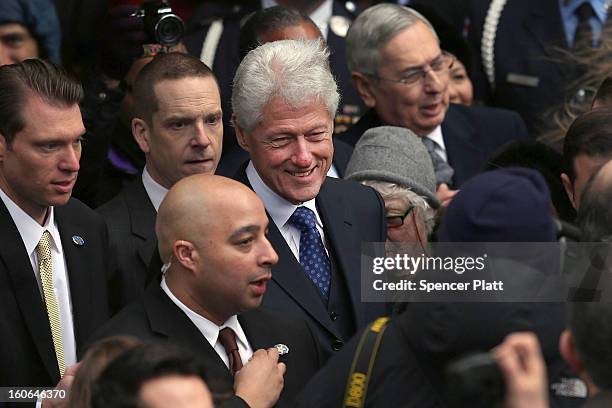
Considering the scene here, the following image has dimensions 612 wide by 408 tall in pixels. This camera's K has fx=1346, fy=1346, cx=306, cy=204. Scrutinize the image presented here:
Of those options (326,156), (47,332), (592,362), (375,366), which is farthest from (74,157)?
(592,362)

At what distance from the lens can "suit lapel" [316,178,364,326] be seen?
5.44m

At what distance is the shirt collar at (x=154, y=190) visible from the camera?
19.0 ft

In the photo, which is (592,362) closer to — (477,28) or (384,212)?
(384,212)

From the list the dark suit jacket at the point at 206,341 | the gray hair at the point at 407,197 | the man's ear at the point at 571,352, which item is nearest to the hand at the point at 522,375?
the man's ear at the point at 571,352

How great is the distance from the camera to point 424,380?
150 inches

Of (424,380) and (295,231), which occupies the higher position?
(424,380)

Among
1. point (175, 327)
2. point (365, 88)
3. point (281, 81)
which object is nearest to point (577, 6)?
point (365, 88)

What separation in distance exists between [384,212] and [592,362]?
2.52m

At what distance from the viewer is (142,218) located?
568 centimetres

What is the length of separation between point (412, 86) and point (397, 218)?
4.03 ft

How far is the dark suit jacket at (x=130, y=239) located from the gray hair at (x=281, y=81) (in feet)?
1.85

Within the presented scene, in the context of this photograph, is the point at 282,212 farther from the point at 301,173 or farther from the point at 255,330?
the point at 255,330

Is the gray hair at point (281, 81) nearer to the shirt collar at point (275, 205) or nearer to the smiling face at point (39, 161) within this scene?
the shirt collar at point (275, 205)

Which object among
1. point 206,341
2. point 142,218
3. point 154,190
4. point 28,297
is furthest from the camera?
point 154,190
